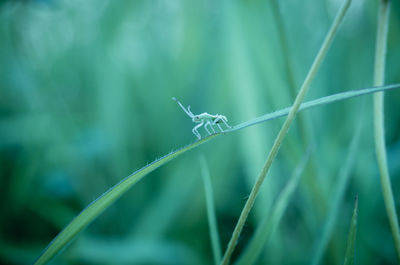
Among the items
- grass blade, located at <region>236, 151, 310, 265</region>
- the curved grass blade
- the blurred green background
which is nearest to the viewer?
the curved grass blade

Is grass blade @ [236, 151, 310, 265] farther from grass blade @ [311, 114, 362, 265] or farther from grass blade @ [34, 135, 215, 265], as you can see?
grass blade @ [34, 135, 215, 265]

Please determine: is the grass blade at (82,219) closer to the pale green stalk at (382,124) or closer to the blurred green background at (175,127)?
the pale green stalk at (382,124)

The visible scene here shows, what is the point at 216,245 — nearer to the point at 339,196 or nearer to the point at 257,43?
the point at 339,196

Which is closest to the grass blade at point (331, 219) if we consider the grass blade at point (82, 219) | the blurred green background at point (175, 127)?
the blurred green background at point (175, 127)

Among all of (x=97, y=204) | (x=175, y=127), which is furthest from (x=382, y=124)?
(x=175, y=127)

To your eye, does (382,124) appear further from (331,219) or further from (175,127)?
(175,127)

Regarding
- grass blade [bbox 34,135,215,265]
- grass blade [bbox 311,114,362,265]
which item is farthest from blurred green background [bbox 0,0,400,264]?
grass blade [bbox 34,135,215,265]
